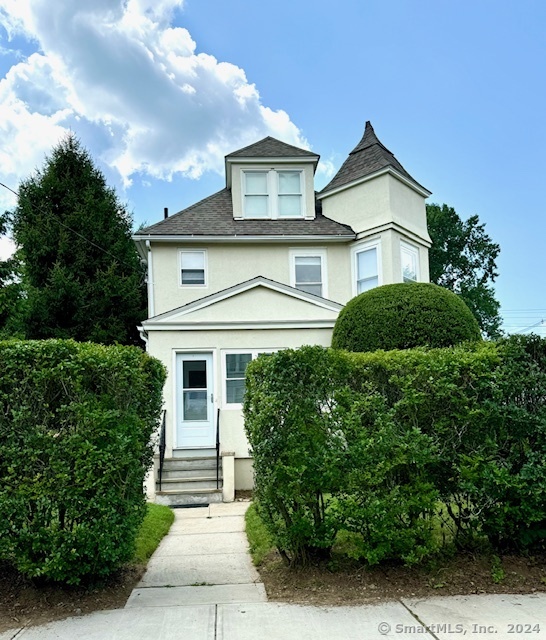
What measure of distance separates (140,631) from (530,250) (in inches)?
736

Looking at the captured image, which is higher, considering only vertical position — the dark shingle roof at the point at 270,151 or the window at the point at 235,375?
the dark shingle roof at the point at 270,151

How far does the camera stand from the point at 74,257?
20.2 metres

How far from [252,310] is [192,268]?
3.04 m

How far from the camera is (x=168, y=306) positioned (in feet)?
45.1

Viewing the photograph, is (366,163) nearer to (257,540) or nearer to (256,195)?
(256,195)

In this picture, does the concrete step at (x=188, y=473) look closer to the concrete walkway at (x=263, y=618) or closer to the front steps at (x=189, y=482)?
the front steps at (x=189, y=482)

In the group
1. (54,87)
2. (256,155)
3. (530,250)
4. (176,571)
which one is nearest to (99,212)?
(54,87)

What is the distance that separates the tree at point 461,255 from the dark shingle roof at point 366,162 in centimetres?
1776

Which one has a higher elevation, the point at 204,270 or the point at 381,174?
the point at 381,174

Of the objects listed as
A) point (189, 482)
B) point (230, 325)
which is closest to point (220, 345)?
point (230, 325)

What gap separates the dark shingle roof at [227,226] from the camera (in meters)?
13.9

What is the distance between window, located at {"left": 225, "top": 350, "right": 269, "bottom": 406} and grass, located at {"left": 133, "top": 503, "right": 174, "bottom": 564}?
123 inches

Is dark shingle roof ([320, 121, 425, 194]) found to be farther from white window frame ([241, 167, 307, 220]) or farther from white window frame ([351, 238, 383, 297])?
white window frame ([351, 238, 383, 297])

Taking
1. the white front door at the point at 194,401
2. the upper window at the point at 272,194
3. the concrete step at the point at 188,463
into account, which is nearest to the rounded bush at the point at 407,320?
the white front door at the point at 194,401
